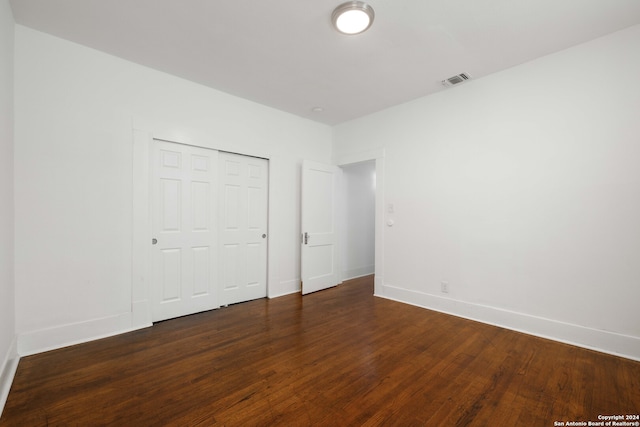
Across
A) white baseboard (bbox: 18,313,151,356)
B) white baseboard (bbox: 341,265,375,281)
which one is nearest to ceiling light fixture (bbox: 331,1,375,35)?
white baseboard (bbox: 18,313,151,356)

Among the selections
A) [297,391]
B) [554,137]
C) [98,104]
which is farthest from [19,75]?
[554,137]

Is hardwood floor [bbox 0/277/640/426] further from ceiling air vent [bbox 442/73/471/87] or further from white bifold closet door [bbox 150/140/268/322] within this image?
ceiling air vent [bbox 442/73/471/87]

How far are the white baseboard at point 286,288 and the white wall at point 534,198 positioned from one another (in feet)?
5.19

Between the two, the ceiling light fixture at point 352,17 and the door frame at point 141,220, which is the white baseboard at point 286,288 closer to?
the door frame at point 141,220

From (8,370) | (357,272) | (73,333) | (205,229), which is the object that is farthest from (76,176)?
(357,272)

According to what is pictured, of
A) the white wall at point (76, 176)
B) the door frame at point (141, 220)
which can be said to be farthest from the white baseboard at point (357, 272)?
the white wall at point (76, 176)

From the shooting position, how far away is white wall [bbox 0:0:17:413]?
6.46 ft

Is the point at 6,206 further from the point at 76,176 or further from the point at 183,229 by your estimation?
the point at 183,229

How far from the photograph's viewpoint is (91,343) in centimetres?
263

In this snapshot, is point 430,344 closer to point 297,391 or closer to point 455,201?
point 297,391

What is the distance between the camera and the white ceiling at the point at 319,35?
86.5 inches

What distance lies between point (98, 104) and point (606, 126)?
505cm

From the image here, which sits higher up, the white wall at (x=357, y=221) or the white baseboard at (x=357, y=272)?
the white wall at (x=357, y=221)

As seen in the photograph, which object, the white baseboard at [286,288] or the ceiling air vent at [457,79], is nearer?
the ceiling air vent at [457,79]
